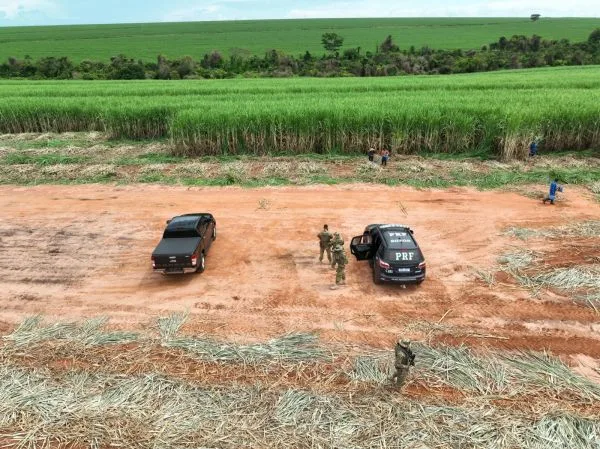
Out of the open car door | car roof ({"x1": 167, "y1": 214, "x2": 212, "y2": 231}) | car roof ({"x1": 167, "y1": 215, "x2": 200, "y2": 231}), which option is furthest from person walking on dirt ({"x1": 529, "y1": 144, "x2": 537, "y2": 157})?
car roof ({"x1": 167, "y1": 215, "x2": 200, "y2": 231})

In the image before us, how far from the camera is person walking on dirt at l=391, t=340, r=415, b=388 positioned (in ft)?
24.0

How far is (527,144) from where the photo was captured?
20984 millimetres

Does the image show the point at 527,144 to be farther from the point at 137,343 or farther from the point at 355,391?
the point at 137,343

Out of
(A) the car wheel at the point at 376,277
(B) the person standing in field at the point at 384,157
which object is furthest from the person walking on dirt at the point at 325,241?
(B) the person standing in field at the point at 384,157

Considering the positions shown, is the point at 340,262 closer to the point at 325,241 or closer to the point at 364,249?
the point at 325,241

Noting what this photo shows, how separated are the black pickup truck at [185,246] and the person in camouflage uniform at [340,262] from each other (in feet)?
12.4

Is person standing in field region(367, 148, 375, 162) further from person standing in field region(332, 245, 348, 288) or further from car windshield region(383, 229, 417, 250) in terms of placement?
person standing in field region(332, 245, 348, 288)

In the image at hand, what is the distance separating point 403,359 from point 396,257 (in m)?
3.88

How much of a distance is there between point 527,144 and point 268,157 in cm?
1285

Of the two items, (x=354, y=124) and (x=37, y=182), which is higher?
(x=354, y=124)

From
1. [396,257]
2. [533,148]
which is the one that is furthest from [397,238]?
[533,148]

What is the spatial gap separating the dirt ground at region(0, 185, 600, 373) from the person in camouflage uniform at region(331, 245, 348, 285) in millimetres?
323

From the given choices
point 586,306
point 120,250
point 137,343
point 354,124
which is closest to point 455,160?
point 354,124

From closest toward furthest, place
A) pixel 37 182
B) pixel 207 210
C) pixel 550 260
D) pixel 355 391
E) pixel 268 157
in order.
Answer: pixel 355 391 < pixel 550 260 < pixel 207 210 < pixel 37 182 < pixel 268 157
